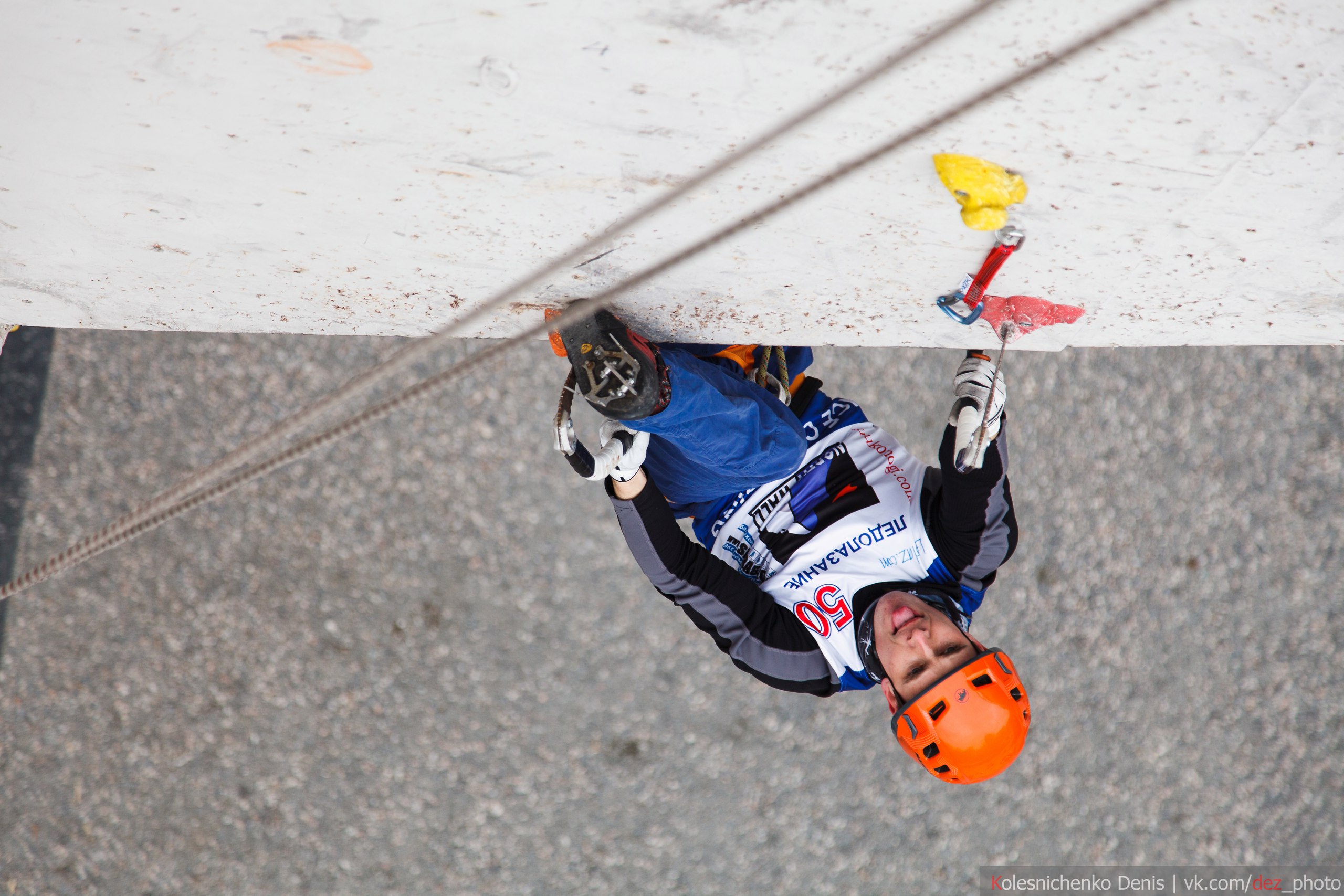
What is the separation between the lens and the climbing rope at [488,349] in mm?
814

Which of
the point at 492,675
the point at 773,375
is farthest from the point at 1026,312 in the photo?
the point at 492,675

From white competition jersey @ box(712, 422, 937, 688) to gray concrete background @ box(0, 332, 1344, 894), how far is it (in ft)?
4.27

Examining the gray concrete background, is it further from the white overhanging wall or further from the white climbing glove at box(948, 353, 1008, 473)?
the white overhanging wall

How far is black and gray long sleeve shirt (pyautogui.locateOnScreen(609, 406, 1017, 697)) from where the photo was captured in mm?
1711

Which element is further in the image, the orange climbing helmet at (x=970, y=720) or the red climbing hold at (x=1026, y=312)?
the orange climbing helmet at (x=970, y=720)

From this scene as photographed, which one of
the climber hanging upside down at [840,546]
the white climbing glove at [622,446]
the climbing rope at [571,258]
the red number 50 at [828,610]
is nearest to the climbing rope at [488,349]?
the climbing rope at [571,258]

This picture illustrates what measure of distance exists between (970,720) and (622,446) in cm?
96

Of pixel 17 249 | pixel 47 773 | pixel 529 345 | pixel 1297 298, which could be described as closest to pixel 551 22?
pixel 17 249

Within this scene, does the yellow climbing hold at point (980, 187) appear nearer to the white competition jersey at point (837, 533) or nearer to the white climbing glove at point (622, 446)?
the white climbing glove at point (622, 446)

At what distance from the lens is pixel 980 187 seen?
1.04m

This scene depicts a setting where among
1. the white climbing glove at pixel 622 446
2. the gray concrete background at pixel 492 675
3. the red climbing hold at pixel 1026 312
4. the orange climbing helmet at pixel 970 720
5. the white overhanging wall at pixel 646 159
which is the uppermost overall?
the white overhanging wall at pixel 646 159

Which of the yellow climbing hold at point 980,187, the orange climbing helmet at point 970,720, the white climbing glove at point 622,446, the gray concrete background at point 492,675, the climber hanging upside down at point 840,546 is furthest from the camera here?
the gray concrete background at point 492,675

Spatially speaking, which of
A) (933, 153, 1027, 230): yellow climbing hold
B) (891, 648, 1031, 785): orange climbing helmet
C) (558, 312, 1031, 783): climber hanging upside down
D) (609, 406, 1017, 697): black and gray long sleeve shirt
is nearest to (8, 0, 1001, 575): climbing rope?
(933, 153, 1027, 230): yellow climbing hold

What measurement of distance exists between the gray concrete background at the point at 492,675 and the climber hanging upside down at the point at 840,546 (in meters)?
1.30
